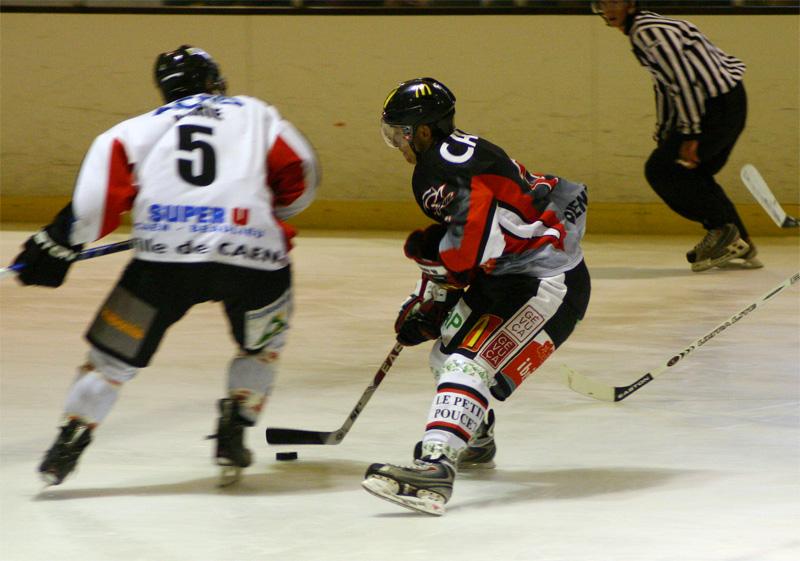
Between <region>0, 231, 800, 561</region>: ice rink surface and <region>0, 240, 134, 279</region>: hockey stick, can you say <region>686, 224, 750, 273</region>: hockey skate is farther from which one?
<region>0, 240, 134, 279</region>: hockey stick

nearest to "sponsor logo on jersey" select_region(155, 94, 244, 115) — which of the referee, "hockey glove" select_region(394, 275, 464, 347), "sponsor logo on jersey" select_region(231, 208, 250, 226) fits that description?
"sponsor logo on jersey" select_region(231, 208, 250, 226)

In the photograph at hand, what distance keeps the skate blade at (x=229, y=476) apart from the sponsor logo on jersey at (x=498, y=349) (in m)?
0.64

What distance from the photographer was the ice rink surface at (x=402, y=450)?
2.69 metres

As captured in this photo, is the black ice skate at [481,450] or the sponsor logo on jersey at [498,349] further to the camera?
the black ice skate at [481,450]

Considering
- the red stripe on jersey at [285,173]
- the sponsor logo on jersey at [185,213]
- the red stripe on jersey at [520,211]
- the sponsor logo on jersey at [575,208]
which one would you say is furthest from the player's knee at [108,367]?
the sponsor logo on jersey at [575,208]

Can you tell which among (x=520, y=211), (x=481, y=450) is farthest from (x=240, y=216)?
(x=481, y=450)

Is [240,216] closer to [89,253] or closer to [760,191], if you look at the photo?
[89,253]

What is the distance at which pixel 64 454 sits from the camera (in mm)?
2955

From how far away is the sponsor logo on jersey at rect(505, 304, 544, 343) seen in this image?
2.99 meters

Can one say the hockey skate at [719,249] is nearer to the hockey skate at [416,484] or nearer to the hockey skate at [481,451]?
the hockey skate at [481,451]

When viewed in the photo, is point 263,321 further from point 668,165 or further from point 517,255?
point 668,165

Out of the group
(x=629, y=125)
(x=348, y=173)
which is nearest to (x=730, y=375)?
(x=629, y=125)

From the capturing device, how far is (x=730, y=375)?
4344 mm

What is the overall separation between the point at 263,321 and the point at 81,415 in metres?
0.44
